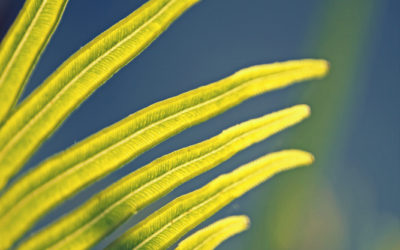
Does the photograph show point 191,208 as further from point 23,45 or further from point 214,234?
point 23,45

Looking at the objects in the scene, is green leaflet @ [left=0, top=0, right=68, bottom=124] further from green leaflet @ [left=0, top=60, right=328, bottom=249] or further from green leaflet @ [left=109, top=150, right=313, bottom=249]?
green leaflet @ [left=109, top=150, right=313, bottom=249]

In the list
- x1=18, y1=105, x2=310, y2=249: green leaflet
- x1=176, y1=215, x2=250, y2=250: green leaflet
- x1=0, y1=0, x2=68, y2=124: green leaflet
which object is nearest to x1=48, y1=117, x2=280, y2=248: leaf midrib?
x1=18, y1=105, x2=310, y2=249: green leaflet

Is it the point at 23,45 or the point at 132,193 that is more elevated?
the point at 23,45

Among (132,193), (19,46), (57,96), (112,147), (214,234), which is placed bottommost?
(214,234)

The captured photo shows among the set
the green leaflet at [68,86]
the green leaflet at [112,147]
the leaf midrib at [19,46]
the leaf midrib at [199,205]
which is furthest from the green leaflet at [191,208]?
the leaf midrib at [19,46]

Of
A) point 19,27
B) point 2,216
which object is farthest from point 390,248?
point 19,27

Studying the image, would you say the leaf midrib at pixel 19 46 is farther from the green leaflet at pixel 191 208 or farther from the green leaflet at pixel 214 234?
the green leaflet at pixel 214 234

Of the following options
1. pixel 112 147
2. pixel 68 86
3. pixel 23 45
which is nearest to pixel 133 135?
pixel 112 147
